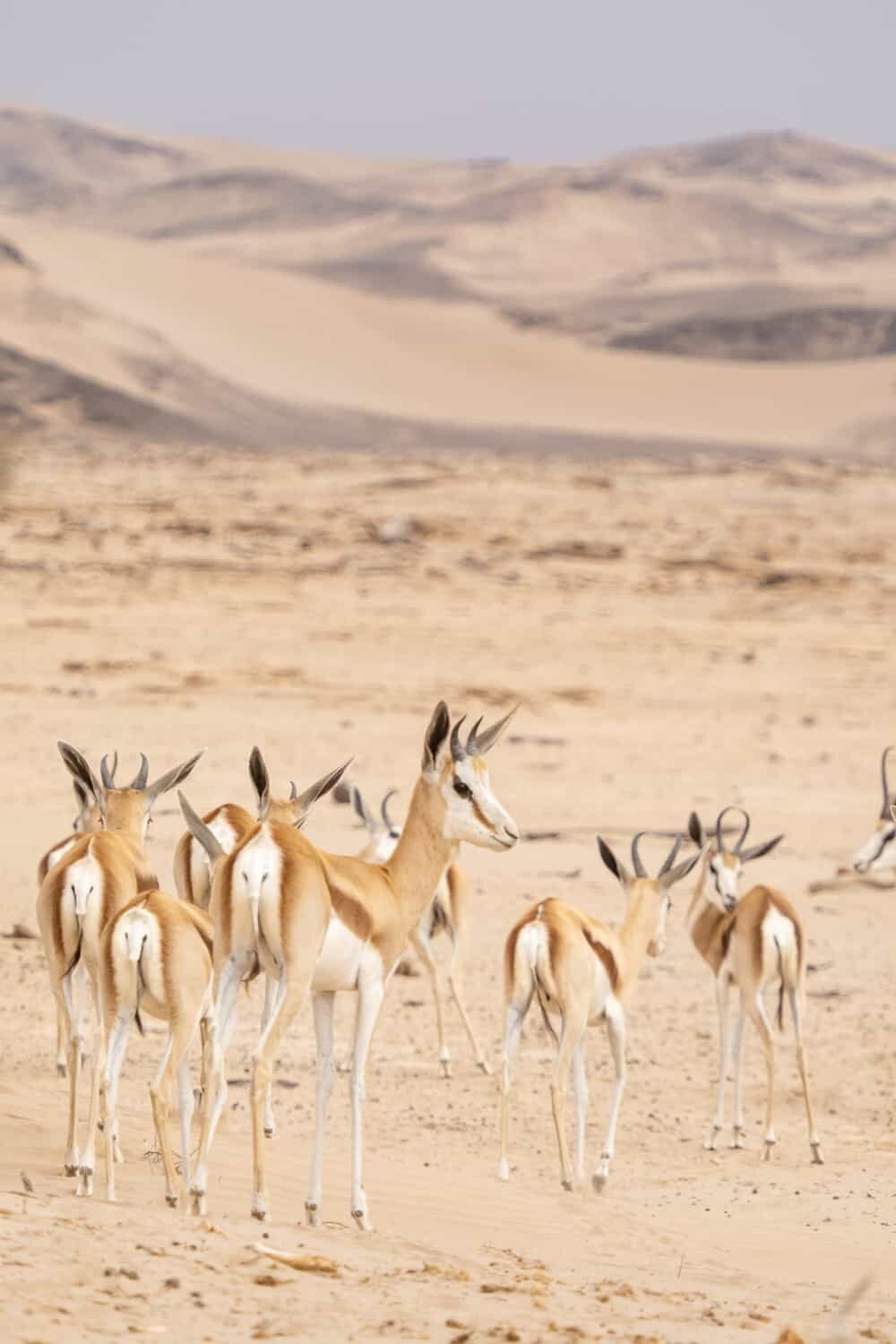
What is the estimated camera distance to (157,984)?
7.48 m

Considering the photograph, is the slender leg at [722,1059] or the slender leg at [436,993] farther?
the slender leg at [436,993]

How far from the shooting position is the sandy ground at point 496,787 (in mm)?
6535

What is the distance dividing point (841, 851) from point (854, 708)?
6.18m

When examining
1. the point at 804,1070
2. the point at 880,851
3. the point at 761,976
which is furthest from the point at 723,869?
the point at 880,851

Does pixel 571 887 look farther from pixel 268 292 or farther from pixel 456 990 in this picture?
pixel 268 292

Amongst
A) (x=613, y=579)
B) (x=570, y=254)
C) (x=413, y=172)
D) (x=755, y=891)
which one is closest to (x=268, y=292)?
(x=570, y=254)

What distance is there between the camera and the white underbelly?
24.7ft

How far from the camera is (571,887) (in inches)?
550

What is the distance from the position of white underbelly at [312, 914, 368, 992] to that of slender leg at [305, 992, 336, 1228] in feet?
0.70

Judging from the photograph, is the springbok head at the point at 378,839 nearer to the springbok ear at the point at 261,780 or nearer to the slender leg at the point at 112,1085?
the springbok ear at the point at 261,780

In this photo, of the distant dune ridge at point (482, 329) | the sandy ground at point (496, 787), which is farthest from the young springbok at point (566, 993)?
the distant dune ridge at point (482, 329)

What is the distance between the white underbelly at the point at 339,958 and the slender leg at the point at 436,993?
2.77 meters

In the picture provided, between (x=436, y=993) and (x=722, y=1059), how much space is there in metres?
1.74

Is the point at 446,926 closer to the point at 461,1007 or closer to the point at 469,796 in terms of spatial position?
the point at 461,1007
